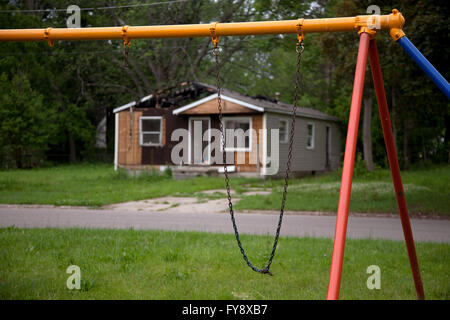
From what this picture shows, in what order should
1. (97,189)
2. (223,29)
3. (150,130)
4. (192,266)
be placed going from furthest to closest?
(150,130) < (97,189) < (192,266) < (223,29)

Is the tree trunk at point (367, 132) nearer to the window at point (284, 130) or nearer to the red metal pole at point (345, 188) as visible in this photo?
the window at point (284, 130)

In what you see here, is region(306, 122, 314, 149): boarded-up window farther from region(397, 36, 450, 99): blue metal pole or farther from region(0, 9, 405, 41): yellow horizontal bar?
region(397, 36, 450, 99): blue metal pole

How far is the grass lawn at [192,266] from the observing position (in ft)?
17.7

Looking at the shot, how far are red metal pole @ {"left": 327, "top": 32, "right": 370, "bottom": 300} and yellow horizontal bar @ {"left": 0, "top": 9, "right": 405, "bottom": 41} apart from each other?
0.36 m

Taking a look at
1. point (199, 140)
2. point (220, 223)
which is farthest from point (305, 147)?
point (220, 223)

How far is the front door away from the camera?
80.0 ft

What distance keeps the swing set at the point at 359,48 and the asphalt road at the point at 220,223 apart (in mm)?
3830

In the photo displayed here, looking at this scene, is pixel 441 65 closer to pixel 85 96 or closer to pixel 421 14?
pixel 421 14

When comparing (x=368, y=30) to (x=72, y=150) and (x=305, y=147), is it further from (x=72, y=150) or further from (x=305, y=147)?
(x=72, y=150)

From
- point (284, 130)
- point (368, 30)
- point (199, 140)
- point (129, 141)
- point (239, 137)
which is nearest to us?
point (368, 30)

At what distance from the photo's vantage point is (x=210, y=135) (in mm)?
24453

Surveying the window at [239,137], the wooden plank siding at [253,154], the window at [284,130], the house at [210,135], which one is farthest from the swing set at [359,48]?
the window at [284,130]

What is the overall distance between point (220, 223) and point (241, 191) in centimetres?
664

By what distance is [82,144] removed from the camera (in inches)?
1592
